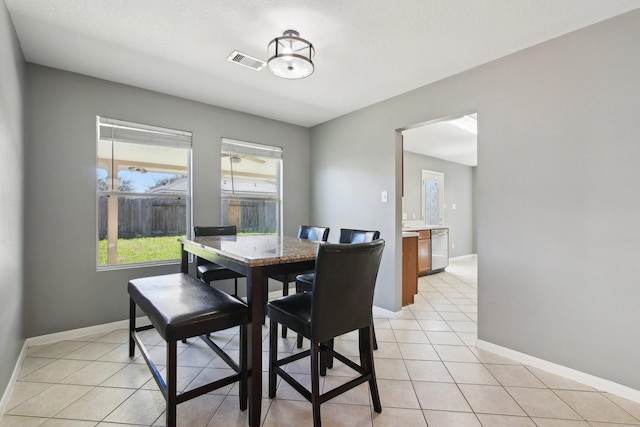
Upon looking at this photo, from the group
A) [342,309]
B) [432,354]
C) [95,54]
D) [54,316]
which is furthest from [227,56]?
[432,354]

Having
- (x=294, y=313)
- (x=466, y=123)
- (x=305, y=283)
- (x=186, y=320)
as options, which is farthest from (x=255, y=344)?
(x=466, y=123)

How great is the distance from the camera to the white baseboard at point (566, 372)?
68.7 inches

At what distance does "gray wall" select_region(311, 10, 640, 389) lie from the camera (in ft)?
5.78

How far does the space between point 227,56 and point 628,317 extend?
3.28 meters

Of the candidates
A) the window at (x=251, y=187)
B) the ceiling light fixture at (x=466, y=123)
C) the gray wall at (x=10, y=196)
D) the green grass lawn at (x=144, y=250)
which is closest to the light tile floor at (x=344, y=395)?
the gray wall at (x=10, y=196)

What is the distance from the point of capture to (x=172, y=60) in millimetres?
2355

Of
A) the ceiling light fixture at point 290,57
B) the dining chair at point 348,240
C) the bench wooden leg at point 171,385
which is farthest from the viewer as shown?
the dining chair at point 348,240

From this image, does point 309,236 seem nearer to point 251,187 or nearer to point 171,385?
point 251,187

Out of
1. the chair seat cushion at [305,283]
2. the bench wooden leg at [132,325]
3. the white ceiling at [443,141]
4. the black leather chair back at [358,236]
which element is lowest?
the bench wooden leg at [132,325]

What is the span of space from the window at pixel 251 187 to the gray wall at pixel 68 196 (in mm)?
816

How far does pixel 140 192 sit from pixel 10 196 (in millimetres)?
1129

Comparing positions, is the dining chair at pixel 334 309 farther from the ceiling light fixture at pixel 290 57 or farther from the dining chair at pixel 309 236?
the ceiling light fixture at pixel 290 57

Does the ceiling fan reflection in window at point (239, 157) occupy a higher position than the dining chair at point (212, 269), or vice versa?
the ceiling fan reflection in window at point (239, 157)

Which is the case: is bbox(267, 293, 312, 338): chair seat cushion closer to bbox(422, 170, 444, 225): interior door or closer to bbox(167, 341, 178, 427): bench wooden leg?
bbox(167, 341, 178, 427): bench wooden leg
